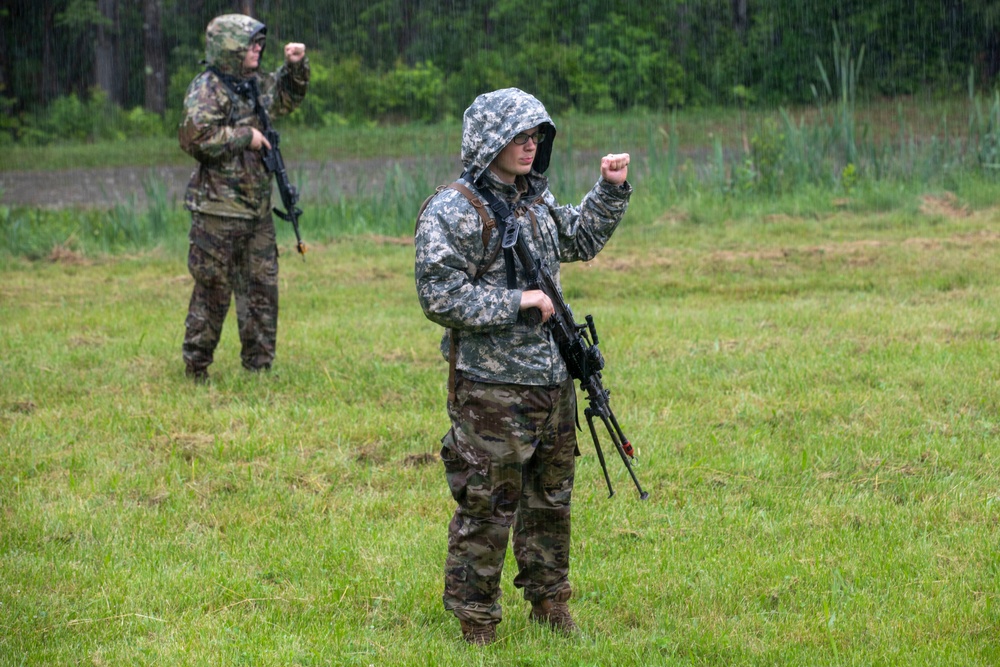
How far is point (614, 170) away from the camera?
4254 millimetres

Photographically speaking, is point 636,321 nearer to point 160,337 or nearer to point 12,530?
point 160,337

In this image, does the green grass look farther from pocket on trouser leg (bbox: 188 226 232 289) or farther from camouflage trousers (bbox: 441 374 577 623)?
pocket on trouser leg (bbox: 188 226 232 289)

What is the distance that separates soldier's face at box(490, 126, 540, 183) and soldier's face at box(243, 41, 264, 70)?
4.00 m

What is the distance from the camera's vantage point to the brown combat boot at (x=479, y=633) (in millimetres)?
4305

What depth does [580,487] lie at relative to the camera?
598 cm

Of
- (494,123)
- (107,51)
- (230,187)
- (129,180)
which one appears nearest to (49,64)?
(107,51)

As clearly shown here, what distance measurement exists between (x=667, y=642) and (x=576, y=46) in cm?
2524

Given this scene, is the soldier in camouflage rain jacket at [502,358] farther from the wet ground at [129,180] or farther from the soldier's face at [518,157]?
the wet ground at [129,180]

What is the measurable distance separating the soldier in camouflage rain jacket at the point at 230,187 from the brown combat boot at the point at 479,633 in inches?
161

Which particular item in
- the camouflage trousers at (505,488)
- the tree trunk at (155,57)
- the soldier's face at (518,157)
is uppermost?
the tree trunk at (155,57)

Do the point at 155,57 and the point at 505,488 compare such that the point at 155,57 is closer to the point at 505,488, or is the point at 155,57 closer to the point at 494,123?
the point at 494,123

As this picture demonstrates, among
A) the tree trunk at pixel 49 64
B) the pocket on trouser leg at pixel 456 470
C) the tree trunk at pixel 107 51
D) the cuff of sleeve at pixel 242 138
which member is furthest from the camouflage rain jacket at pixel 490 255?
the tree trunk at pixel 49 64

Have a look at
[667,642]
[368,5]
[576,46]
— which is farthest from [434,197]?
[368,5]

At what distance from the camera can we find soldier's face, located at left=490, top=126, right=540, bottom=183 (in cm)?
408
